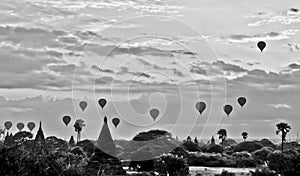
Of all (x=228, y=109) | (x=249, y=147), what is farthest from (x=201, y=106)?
(x=249, y=147)

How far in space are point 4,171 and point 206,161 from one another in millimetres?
94326

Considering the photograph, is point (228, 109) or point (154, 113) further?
point (228, 109)

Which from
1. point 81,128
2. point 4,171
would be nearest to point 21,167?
point 4,171

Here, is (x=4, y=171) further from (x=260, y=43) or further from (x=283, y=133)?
(x=283, y=133)

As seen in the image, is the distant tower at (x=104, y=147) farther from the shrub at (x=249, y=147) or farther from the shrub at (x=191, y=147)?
the shrub at (x=249, y=147)

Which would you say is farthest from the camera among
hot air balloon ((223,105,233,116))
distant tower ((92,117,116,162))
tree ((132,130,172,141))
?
tree ((132,130,172,141))

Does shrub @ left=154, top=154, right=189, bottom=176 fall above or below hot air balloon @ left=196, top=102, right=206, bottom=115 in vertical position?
below

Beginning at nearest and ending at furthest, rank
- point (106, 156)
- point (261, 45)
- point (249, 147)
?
1. point (261, 45)
2. point (106, 156)
3. point (249, 147)

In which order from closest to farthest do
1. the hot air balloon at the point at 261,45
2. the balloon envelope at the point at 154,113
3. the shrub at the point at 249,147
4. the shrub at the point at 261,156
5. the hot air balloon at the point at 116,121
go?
the hot air balloon at the point at 261,45 → the balloon envelope at the point at 154,113 → the shrub at the point at 261,156 → the hot air balloon at the point at 116,121 → the shrub at the point at 249,147

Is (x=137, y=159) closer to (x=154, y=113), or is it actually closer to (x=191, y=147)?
(x=154, y=113)

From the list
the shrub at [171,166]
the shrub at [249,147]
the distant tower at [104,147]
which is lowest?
the shrub at [171,166]

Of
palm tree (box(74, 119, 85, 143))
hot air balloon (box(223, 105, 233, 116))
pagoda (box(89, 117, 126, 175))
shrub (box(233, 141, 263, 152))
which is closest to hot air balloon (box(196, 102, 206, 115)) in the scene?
hot air balloon (box(223, 105, 233, 116))

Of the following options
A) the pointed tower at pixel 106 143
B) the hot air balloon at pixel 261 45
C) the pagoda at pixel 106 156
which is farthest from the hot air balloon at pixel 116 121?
the hot air balloon at pixel 261 45

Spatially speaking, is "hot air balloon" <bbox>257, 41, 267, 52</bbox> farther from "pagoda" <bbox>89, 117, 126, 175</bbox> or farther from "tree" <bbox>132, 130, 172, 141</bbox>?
"tree" <bbox>132, 130, 172, 141</bbox>
